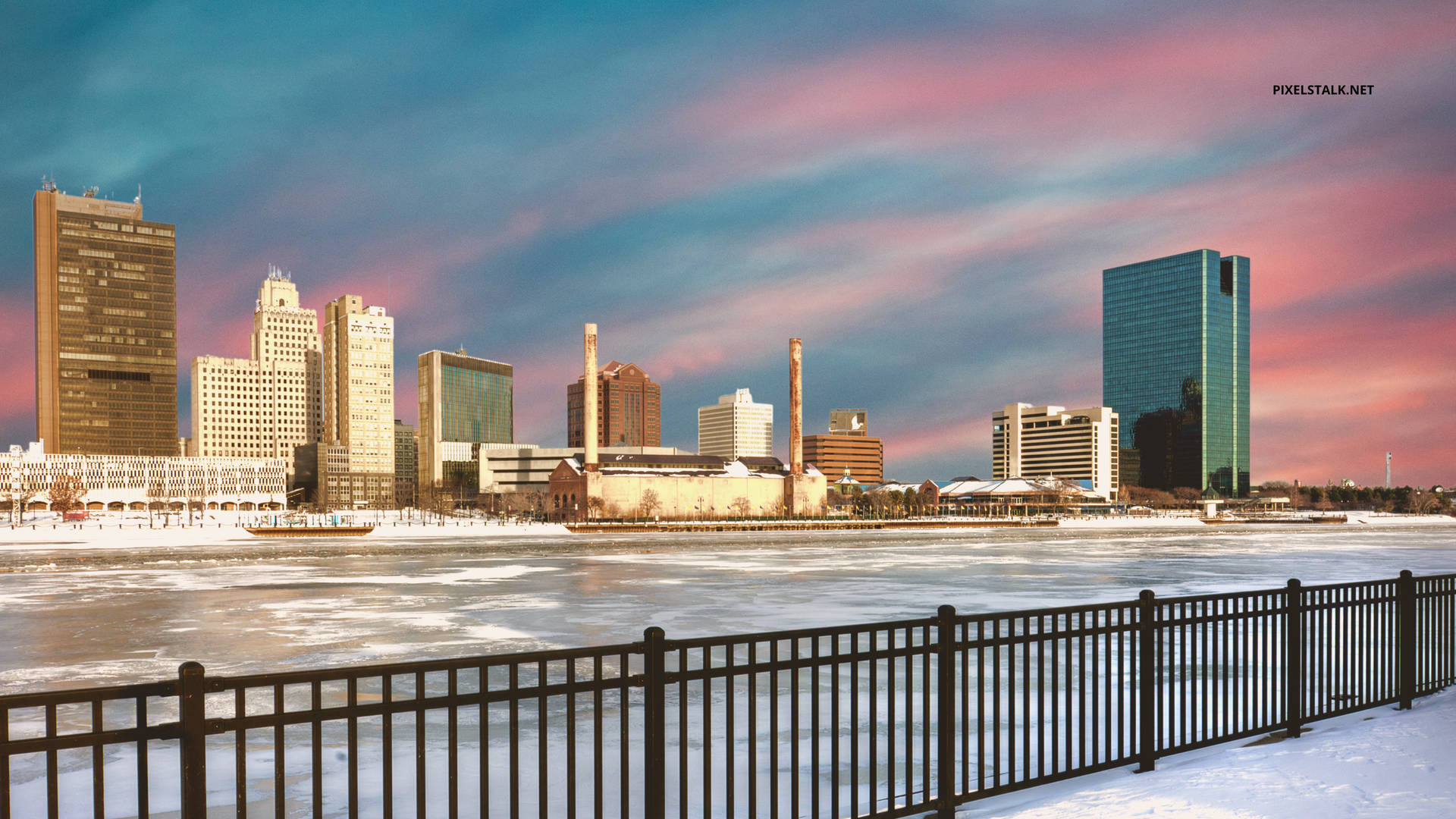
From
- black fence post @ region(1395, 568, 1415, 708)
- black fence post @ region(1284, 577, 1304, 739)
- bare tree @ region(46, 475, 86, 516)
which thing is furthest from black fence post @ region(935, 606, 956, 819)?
bare tree @ region(46, 475, 86, 516)

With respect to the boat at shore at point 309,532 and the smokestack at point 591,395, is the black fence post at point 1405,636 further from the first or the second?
the smokestack at point 591,395

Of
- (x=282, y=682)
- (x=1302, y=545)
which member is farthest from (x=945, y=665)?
(x=1302, y=545)

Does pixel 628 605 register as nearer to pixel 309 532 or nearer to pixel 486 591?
pixel 486 591

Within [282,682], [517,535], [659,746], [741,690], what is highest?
[282,682]

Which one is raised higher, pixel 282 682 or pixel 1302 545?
pixel 282 682

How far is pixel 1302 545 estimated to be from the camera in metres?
60.1

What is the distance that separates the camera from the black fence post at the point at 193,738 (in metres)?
4.52

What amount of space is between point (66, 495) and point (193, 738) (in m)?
166

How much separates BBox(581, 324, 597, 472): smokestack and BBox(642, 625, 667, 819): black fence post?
125 meters

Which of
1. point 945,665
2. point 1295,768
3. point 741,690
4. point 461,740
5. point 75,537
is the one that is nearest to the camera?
point 945,665

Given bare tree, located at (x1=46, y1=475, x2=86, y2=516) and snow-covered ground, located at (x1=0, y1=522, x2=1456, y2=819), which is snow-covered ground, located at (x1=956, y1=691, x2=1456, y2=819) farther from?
bare tree, located at (x1=46, y1=475, x2=86, y2=516)

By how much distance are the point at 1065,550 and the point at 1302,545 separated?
64.9 feet

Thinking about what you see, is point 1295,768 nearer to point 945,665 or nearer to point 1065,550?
point 945,665

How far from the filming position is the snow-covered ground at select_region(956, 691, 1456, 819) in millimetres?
6984
